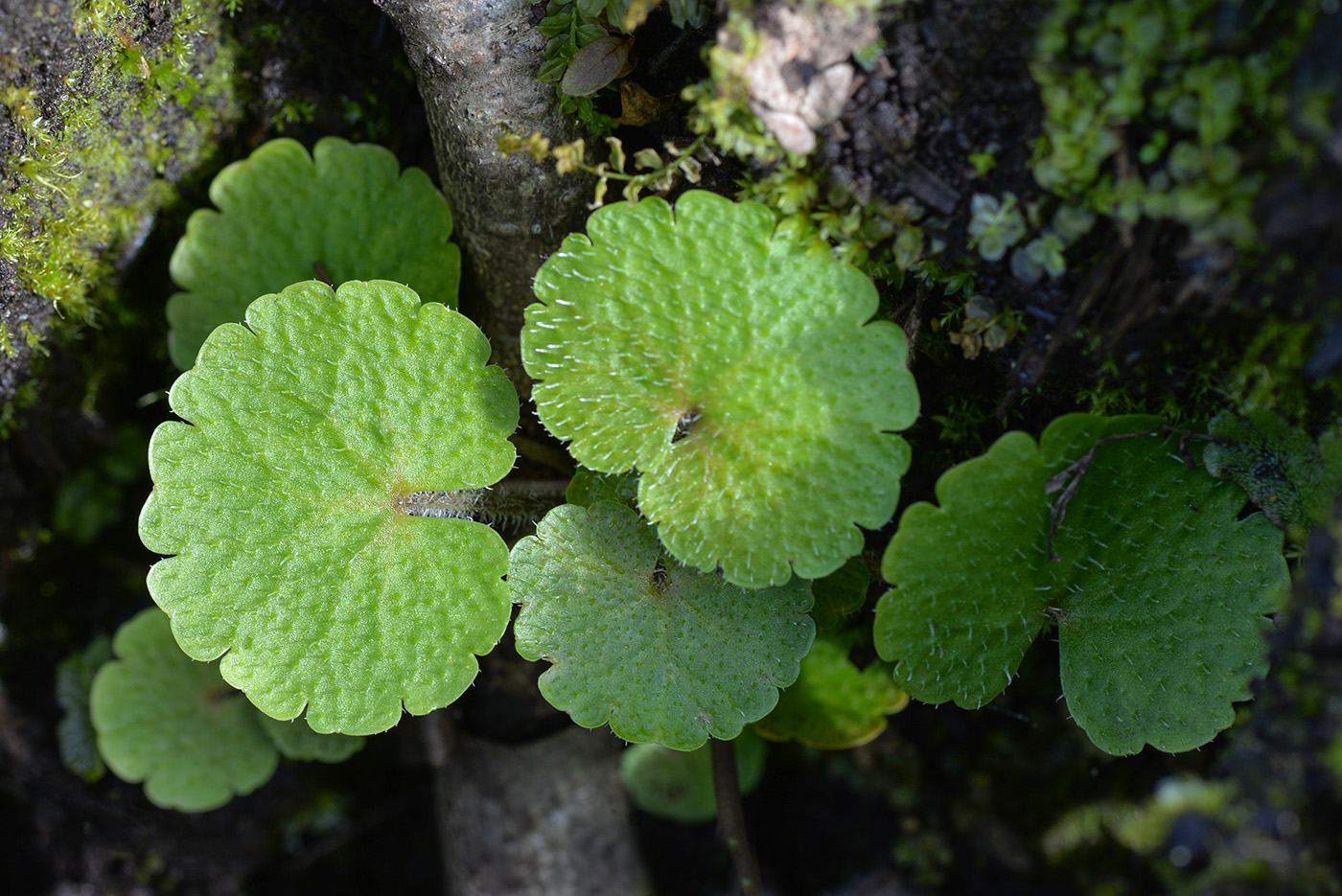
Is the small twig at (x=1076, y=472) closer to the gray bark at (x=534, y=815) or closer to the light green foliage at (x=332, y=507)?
the light green foliage at (x=332, y=507)

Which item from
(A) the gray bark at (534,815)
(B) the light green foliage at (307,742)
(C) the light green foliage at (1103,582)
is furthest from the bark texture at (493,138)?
(A) the gray bark at (534,815)

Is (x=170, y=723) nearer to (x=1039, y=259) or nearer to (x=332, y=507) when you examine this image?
(x=332, y=507)

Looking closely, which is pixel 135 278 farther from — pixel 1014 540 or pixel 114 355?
pixel 1014 540

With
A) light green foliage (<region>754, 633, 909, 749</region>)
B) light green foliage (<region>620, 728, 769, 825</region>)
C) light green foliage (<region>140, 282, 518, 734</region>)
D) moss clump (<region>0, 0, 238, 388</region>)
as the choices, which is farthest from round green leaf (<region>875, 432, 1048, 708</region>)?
moss clump (<region>0, 0, 238, 388</region>)

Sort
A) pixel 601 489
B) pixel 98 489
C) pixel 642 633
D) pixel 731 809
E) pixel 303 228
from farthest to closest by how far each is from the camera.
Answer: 1. pixel 98 489
2. pixel 731 809
3. pixel 303 228
4. pixel 601 489
5. pixel 642 633

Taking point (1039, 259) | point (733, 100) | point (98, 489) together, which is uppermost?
point (733, 100)

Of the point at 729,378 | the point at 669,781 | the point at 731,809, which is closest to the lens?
the point at 729,378

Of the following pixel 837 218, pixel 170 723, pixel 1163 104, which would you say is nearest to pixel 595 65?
pixel 837 218
